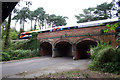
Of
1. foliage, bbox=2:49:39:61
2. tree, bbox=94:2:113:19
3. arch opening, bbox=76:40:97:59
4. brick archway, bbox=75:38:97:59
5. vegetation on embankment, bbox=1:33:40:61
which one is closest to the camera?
foliage, bbox=2:49:39:61

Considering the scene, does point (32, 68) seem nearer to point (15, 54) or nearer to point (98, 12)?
point (15, 54)

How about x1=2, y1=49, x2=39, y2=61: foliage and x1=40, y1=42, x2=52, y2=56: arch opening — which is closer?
x1=2, y1=49, x2=39, y2=61: foliage

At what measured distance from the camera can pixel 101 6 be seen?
77.4ft

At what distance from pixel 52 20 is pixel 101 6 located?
17.1 meters

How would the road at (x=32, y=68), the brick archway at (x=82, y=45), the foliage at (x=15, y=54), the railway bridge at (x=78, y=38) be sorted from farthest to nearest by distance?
the brick archway at (x=82, y=45) → the foliage at (x=15, y=54) → the railway bridge at (x=78, y=38) → the road at (x=32, y=68)

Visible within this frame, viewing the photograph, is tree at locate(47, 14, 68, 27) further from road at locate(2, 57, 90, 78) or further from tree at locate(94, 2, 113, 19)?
road at locate(2, 57, 90, 78)

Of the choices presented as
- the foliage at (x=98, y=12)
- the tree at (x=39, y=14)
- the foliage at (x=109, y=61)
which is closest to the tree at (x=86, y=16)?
the foliage at (x=98, y=12)

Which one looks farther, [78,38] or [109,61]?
[78,38]

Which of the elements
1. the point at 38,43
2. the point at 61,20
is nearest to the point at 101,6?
the point at 61,20

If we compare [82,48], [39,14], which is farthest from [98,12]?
[39,14]

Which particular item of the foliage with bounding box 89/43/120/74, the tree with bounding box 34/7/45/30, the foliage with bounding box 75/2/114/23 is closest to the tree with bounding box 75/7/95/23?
the foliage with bounding box 75/2/114/23

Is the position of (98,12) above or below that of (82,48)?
above

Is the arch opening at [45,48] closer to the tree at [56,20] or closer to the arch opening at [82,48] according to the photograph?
the arch opening at [82,48]

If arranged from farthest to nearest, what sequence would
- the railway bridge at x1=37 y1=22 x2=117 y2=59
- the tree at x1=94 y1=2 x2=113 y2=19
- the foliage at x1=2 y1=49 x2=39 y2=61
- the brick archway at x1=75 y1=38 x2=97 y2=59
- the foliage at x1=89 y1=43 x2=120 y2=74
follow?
1. the tree at x1=94 y1=2 x2=113 y2=19
2. the brick archway at x1=75 y1=38 x2=97 y2=59
3. the foliage at x1=2 y1=49 x2=39 y2=61
4. the railway bridge at x1=37 y1=22 x2=117 y2=59
5. the foliage at x1=89 y1=43 x2=120 y2=74
